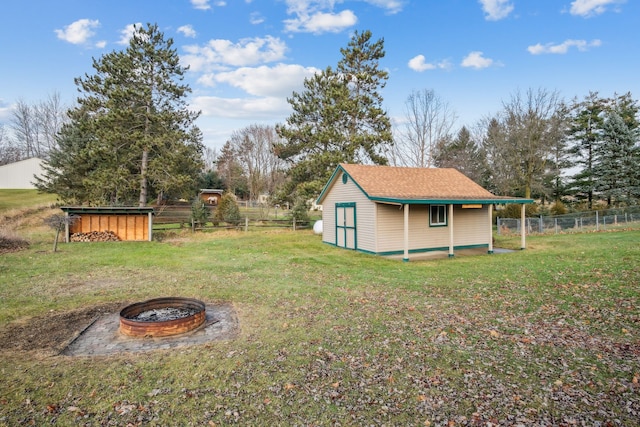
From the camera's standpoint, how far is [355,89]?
26172mm

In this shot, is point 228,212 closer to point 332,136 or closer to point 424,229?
point 332,136

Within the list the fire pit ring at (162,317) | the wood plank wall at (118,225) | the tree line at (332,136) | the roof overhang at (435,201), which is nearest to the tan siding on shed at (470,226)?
the roof overhang at (435,201)

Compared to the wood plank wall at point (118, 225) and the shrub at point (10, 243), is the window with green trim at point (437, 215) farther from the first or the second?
the shrub at point (10, 243)

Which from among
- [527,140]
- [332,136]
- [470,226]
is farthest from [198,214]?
[527,140]

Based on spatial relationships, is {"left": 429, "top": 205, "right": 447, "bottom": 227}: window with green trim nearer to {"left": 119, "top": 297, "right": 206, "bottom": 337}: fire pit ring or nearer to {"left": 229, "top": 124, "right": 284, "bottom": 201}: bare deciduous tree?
{"left": 119, "top": 297, "right": 206, "bottom": 337}: fire pit ring

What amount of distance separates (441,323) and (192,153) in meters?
20.8

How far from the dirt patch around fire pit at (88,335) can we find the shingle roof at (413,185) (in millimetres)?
8454

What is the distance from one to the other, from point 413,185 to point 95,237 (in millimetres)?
15173

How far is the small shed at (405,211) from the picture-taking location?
13.5m

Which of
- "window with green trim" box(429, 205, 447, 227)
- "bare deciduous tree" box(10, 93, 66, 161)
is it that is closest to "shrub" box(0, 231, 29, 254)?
"window with green trim" box(429, 205, 447, 227)

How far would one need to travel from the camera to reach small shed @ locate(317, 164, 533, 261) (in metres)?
13.5

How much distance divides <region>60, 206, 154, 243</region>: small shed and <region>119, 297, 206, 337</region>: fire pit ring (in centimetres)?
1160

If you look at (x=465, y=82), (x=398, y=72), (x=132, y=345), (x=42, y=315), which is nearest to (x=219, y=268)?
(x=42, y=315)

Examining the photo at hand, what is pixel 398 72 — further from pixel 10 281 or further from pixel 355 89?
pixel 10 281
